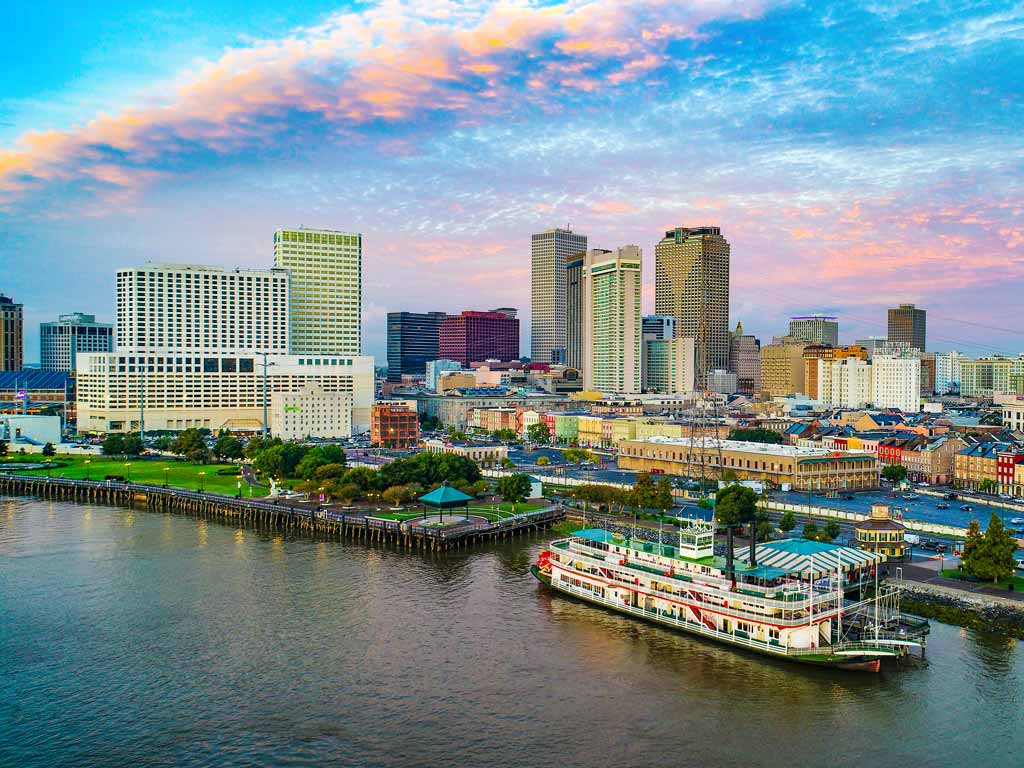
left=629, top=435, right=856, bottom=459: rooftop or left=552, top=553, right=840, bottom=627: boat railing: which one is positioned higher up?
left=629, top=435, right=856, bottom=459: rooftop

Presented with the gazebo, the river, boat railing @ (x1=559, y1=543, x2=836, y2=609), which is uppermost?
the gazebo

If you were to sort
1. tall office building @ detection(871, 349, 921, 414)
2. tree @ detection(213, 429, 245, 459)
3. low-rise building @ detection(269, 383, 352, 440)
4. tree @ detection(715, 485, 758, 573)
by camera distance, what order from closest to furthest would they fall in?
1. tree @ detection(715, 485, 758, 573)
2. tree @ detection(213, 429, 245, 459)
3. low-rise building @ detection(269, 383, 352, 440)
4. tall office building @ detection(871, 349, 921, 414)

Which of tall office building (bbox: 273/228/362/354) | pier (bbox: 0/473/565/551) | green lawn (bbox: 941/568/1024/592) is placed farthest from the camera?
tall office building (bbox: 273/228/362/354)

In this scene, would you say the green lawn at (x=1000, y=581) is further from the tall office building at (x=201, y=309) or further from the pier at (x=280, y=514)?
the tall office building at (x=201, y=309)

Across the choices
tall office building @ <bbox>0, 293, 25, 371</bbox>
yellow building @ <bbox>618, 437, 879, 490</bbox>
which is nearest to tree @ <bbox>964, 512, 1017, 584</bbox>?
yellow building @ <bbox>618, 437, 879, 490</bbox>

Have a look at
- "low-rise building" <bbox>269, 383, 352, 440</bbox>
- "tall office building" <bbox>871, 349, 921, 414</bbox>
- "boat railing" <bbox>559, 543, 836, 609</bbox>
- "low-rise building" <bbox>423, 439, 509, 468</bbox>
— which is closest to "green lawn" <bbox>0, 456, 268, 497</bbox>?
"low-rise building" <bbox>269, 383, 352, 440</bbox>

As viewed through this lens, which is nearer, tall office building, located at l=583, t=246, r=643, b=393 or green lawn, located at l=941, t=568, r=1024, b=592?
green lawn, located at l=941, t=568, r=1024, b=592

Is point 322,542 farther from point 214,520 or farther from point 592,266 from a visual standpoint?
point 592,266

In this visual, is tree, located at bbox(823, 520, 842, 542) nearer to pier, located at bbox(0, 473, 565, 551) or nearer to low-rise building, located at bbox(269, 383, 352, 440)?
pier, located at bbox(0, 473, 565, 551)
